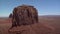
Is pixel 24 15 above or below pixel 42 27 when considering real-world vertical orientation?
above

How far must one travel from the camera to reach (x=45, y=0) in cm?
267

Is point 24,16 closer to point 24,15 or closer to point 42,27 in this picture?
point 24,15

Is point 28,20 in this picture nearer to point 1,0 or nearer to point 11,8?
point 11,8

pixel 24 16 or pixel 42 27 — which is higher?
pixel 24 16

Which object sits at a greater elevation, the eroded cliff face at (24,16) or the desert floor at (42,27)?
the eroded cliff face at (24,16)

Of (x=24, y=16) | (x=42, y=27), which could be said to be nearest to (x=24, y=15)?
(x=24, y=16)

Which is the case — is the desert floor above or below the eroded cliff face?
below

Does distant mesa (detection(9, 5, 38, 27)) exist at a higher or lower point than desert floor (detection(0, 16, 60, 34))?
higher

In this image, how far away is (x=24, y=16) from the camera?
255cm

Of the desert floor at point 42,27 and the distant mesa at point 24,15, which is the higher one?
the distant mesa at point 24,15

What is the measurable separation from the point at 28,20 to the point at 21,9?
0.26 m

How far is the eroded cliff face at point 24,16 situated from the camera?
2.54 m

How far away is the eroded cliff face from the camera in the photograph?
100 inches

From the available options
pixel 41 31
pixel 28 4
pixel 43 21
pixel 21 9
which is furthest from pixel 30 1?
pixel 41 31
